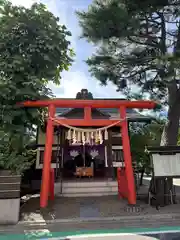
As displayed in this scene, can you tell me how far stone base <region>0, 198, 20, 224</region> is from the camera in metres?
5.30

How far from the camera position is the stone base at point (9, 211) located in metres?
5.30

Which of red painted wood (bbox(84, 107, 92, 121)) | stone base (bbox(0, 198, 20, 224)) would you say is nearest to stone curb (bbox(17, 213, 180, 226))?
stone base (bbox(0, 198, 20, 224))

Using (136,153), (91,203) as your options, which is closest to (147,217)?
(91,203)

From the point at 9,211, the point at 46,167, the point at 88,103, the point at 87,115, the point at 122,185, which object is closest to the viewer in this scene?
the point at 9,211

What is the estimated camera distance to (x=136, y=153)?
11.1 meters

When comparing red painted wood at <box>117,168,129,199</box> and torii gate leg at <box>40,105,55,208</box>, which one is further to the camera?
red painted wood at <box>117,168,129,199</box>

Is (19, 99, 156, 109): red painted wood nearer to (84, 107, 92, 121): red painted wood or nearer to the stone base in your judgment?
(84, 107, 92, 121): red painted wood

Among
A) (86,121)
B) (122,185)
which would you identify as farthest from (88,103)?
(122,185)

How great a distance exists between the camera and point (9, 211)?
17.6 feet

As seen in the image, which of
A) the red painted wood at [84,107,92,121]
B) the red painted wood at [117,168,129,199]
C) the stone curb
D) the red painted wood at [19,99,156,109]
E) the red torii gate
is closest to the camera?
the stone curb

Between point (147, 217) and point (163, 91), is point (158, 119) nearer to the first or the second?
point (163, 91)

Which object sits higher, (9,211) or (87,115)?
(87,115)

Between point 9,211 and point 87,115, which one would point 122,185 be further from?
point 9,211

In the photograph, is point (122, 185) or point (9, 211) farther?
point (122, 185)
